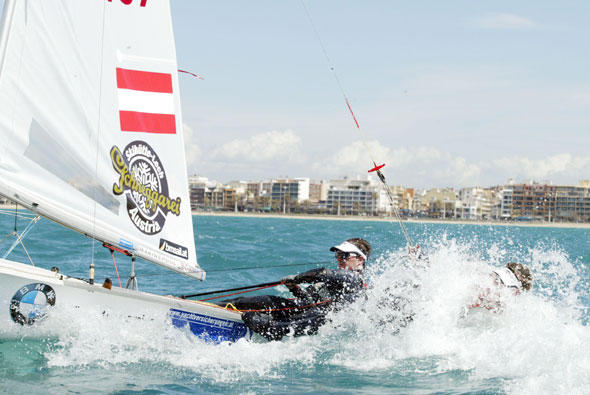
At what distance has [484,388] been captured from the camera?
4305 mm

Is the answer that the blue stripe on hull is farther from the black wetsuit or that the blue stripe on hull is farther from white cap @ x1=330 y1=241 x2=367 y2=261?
white cap @ x1=330 y1=241 x2=367 y2=261

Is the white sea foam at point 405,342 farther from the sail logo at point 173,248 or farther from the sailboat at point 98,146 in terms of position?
the sail logo at point 173,248

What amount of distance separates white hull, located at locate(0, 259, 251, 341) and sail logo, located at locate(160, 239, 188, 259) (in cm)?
44

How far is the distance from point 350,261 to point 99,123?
2388 mm

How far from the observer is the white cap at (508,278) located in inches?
229

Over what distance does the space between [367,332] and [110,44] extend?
3.10m

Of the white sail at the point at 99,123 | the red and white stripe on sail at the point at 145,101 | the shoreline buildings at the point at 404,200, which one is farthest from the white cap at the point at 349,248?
the shoreline buildings at the point at 404,200

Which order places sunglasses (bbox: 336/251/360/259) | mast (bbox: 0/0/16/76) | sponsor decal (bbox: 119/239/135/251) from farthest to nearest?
sunglasses (bbox: 336/251/360/259) → sponsor decal (bbox: 119/239/135/251) → mast (bbox: 0/0/16/76)

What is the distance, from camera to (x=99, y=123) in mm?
4770

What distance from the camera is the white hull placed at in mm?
4520

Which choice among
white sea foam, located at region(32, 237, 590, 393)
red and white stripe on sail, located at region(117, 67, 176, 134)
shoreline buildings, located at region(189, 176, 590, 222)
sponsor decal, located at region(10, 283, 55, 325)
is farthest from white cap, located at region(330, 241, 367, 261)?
shoreline buildings, located at region(189, 176, 590, 222)

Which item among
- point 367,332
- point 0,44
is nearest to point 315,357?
point 367,332

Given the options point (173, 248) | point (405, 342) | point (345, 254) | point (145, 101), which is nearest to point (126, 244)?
point (173, 248)

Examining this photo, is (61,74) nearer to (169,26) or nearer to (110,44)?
(110,44)
